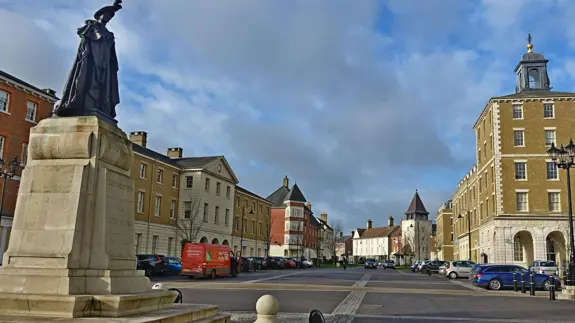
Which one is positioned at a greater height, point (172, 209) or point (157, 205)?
point (157, 205)

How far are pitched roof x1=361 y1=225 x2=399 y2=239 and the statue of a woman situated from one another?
155124mm

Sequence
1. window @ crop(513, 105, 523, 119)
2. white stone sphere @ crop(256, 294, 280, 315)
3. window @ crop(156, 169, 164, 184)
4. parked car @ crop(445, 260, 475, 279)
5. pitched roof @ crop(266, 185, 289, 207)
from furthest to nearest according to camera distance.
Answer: pitched roof @ crop(266, 185, 289, 207)
window @ crop(513, 105, 523, 119)
window @ crop(156, 169, 164, 184)
parked car @ crop(445, 260, 475, 279)
white stone sphere @ crop(256, 294, 280, 315)

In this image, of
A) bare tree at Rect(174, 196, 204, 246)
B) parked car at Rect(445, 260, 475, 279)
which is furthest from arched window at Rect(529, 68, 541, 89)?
bare tree at Rect(174, 196, 204, 246)

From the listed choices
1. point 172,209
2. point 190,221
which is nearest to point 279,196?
point 172,209

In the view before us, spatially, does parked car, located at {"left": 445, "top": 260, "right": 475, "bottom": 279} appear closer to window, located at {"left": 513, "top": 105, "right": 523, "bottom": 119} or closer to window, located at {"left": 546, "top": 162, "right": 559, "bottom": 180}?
window, located at {"left": 546, "top": 162, "right": 559, "bottom": 180}

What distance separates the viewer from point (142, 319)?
7.61 meters

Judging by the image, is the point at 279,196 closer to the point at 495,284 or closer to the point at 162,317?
the point at 495,284

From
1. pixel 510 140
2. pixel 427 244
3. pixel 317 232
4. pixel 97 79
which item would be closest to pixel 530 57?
pixel 510 140

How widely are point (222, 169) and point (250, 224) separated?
14082mm

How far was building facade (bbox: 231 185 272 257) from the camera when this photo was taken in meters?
69.1

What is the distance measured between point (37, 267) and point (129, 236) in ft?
5.84

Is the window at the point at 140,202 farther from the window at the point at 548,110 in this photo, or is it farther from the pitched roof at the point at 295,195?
the pitched roof at the point at 295,195

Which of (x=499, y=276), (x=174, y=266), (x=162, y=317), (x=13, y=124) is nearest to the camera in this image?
(x=162, y=317)

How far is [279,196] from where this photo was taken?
10200cm
